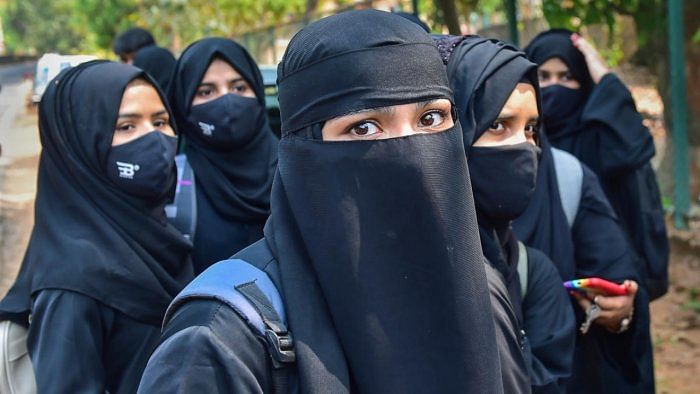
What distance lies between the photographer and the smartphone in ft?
8.03

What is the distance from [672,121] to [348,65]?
506 cm

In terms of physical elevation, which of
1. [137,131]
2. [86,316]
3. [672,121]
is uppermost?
[137,131]

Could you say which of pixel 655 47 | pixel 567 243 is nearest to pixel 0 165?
pixel 567 243

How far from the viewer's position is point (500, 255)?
2.11m

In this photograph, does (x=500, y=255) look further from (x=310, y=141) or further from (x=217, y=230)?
(x=217, y=230)

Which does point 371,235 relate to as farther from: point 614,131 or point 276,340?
point 614,131

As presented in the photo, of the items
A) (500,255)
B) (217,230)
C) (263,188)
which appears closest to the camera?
(500,255)

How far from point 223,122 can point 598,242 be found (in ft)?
4.71

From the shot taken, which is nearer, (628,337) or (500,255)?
(500,255)

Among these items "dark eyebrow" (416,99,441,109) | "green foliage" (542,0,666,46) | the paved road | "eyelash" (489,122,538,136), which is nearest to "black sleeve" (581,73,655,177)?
"eyelash" (489,122,538,136)

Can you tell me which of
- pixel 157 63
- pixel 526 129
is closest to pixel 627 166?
pixel 526 129

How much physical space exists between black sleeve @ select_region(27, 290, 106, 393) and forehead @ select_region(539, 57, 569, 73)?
6.85ft

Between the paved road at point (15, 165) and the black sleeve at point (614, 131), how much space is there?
2952 millimetres

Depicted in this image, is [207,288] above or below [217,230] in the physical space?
above
